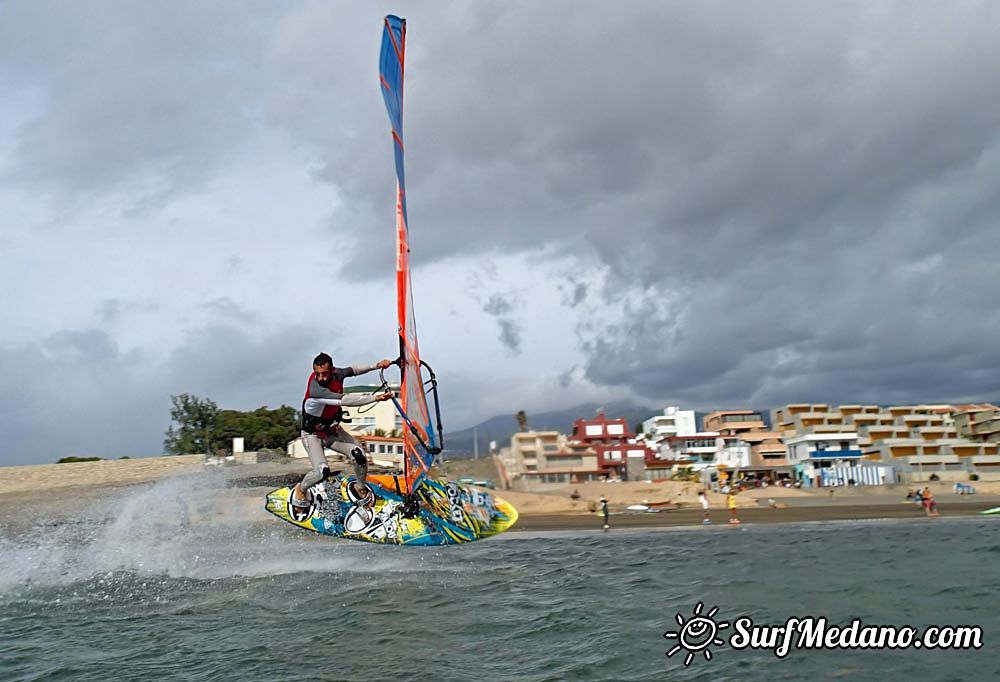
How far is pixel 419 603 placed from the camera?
1061cm

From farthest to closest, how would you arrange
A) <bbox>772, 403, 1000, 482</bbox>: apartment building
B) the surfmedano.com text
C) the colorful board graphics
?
1. <bbox>772, 403, 1000, 482</bbox>: apartment building
2. the colorful board graphics
3. the surfmedano.com text

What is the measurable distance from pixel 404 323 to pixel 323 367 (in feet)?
4.57

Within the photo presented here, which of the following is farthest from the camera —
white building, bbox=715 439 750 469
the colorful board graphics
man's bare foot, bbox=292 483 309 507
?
white building, bbox=715 439 750 469

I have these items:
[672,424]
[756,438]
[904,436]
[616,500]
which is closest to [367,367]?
[616,500]

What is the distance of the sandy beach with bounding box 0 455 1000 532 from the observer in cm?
3366

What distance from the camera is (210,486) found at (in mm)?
15281

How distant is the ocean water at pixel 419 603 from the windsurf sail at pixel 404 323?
6.46 ft

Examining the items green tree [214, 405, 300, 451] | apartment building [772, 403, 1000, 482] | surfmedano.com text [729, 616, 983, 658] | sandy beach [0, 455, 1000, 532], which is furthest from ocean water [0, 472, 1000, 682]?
apartment building [772, 403, 1000, 482]

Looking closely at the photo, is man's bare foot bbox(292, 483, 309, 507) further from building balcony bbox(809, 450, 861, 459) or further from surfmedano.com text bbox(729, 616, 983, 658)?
building balcony bbox(809, 450, 861, 459)

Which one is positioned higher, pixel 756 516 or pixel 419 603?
pixel 419 603

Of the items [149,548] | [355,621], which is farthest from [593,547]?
[355,621]

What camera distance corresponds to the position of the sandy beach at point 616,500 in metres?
33.7

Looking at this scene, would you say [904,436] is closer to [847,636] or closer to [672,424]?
[672,424]

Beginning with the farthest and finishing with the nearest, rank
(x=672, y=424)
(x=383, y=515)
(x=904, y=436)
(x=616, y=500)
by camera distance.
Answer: (x=672, y=424)
(x=904, y=436)
(x=616, y=500)
(x=383, y=515)
